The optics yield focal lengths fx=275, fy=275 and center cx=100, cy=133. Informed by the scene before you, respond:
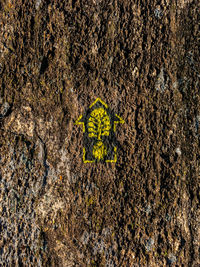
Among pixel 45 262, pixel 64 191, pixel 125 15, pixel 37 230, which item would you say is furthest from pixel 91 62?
pixel 45 262

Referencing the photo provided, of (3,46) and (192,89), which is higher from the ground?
(3,46)

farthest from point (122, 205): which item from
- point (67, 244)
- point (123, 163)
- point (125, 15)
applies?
point (125, 15)

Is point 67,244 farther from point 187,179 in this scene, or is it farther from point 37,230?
point 187,179

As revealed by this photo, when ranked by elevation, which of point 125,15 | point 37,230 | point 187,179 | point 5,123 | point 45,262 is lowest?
point 45,262

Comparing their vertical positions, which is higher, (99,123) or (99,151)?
(99,123)

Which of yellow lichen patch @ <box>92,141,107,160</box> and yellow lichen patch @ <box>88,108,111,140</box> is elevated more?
yellow lichen patch @ <box>88,108,111,140</box>

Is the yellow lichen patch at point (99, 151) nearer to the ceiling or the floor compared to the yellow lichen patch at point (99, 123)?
nearer to the floor

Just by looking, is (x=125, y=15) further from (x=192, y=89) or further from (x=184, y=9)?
(x=192, y=89)
